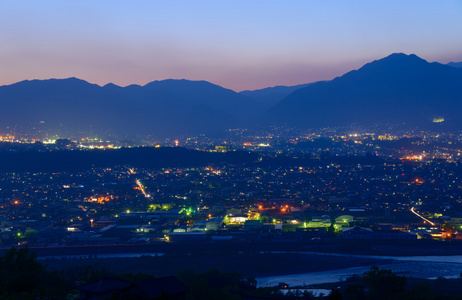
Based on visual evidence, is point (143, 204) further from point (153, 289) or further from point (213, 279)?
point (153, 289)

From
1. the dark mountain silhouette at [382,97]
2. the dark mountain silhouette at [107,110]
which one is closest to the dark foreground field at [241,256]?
the dark mountain silhouette at [382,97]

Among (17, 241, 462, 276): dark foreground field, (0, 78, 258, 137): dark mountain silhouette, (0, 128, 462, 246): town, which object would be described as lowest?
(17, 241, 462, 276): dark foreground field

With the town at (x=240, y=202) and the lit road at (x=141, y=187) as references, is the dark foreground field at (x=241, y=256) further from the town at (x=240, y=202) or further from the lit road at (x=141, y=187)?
the lit road at (x=141, y=187)

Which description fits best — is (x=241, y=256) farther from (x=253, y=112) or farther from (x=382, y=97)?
(x=253, y=112)

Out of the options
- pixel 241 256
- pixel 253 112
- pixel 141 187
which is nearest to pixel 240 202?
pixel 141 187

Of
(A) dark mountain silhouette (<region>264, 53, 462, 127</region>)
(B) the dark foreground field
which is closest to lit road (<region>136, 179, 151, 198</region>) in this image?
(B) the dark foreground field

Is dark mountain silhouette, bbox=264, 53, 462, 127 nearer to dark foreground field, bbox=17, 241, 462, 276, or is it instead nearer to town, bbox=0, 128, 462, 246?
town, bbox=0, 128, 462, 246

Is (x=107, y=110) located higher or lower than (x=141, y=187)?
higher

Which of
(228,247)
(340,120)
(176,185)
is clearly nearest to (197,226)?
(228,247)
